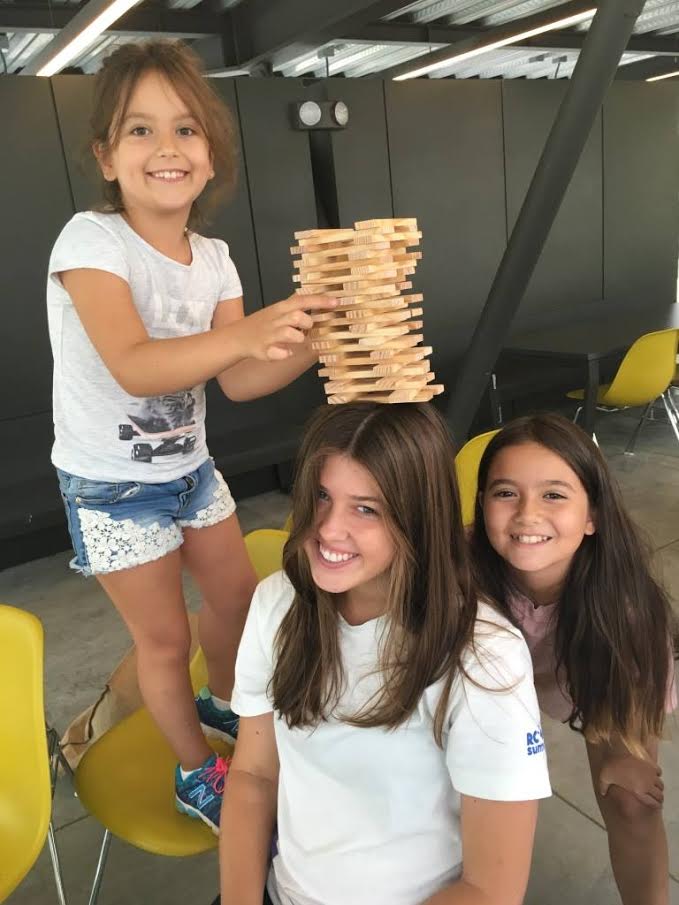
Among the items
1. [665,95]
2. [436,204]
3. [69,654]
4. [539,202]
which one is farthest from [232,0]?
[69,654]

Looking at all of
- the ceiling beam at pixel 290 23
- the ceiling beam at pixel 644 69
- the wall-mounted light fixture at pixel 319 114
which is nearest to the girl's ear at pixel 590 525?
the ceiling beam at pixel 290 23

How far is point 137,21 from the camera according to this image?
4867 mm

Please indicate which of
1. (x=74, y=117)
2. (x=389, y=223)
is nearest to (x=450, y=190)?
(x=74, y=117)

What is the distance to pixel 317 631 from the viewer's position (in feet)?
3.75

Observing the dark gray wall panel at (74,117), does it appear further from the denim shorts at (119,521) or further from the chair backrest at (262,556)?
the denim shorts at (119,521)

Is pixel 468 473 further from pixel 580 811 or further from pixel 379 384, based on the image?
pixel 379 384

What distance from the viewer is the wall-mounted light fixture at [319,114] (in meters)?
4.55

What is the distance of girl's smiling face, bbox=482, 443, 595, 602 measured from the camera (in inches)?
55.6

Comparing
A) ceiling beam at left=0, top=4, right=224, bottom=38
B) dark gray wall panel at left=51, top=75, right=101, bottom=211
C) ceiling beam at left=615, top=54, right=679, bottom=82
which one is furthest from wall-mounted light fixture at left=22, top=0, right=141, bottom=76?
ceiling beam at left=615, top=54, right=679, bottom=82

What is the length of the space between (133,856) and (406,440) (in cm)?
168

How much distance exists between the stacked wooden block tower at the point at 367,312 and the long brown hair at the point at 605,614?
1.90ft

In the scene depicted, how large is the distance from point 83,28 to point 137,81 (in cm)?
297

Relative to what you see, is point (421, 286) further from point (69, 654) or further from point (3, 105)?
point (69, 654)

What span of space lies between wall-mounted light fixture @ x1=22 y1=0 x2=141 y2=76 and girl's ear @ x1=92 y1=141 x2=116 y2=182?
246 cm
